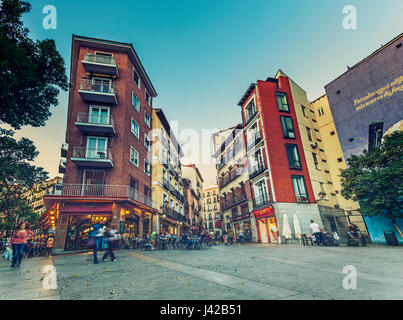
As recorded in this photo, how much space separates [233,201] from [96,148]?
1977 centimetres

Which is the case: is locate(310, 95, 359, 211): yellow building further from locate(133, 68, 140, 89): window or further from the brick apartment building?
locate(133, 68, 140, 89): window

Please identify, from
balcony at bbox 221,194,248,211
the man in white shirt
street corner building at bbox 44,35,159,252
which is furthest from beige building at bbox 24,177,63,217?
balcony at bbox 221,194,248,211

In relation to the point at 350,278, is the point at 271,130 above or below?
above

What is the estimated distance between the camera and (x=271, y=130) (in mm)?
23781

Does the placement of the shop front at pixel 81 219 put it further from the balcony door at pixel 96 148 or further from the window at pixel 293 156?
the window at pixel 293 156

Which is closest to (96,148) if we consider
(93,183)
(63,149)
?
(93,183)

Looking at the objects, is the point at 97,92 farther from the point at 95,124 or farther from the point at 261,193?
the point at 261,193

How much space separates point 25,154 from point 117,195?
12821mm

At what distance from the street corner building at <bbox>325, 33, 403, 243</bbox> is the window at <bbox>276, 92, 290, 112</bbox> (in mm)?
5246

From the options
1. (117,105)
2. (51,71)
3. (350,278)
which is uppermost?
(117,105)

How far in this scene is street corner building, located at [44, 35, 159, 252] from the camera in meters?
15.8

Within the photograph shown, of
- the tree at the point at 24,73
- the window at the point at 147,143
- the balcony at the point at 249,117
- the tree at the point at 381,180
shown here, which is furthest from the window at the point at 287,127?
the tree at the point at 24,73
